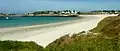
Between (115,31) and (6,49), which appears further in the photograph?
(115,31)

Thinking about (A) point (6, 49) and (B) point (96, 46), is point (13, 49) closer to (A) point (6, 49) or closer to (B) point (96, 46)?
(A) point (6, 49)

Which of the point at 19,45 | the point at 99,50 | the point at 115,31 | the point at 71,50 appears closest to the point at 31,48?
the point at 19,45

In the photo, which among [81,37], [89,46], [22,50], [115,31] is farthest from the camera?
[115,31]

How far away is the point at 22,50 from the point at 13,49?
0.45 metres

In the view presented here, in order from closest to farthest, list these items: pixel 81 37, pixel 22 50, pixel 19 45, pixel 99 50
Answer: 1. pixel 99 50
2. pixel 22 50
3. pixel 19 45
4. pixel 81 37

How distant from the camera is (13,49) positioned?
1056cm

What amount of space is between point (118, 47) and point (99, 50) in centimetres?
67

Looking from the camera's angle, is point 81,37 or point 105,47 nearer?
point 105,47

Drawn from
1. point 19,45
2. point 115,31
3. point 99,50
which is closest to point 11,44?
point 19,45

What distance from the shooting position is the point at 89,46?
9320mm

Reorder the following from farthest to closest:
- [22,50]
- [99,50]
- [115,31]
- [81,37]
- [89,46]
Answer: [115,31], [81,37], [22,50], [89,46], [99,50]

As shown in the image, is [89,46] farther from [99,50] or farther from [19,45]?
[19,45]

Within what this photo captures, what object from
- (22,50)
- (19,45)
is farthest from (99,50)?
(19,45)

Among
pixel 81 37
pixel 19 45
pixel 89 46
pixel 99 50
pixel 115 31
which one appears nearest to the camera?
pixel 99 50
